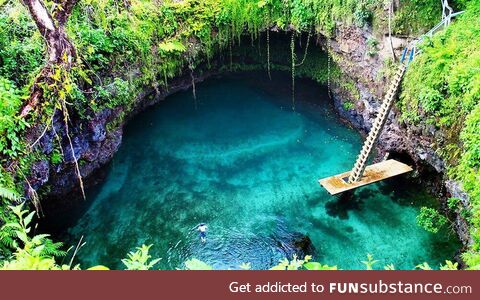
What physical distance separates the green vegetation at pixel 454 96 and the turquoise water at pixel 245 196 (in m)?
2.17

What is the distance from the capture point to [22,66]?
371 inches

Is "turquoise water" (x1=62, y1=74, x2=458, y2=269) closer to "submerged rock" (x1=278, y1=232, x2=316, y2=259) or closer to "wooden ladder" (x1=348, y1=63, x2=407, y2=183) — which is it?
"submerged rock" (x1=278, y1=232, x2=316, y2=259)

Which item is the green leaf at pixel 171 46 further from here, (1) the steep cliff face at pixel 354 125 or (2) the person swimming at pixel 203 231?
(2) the person swimming at pixel 203 231

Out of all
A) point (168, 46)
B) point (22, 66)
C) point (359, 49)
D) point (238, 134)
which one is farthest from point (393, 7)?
point (22, 66)

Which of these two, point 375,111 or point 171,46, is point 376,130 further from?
point 171,46

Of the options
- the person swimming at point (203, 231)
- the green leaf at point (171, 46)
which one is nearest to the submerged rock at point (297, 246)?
the person swimming at point (203, 231)

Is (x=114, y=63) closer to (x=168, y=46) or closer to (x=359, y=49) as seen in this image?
(x=168, y=46)

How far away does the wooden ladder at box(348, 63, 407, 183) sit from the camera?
1095cm

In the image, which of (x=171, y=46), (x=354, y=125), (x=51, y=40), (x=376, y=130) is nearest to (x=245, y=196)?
(x=376, y=130)

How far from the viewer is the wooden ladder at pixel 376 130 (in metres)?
10.9

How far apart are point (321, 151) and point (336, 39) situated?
13.1 ft

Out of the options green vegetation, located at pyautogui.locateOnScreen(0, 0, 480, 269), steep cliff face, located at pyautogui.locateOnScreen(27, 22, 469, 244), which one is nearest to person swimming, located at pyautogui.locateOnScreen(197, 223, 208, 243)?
green vegetation, located at pyautogui.locateOnScreen(0, 0, 480, 269)

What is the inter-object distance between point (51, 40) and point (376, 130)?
26.3ft

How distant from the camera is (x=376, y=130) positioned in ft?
36.2
